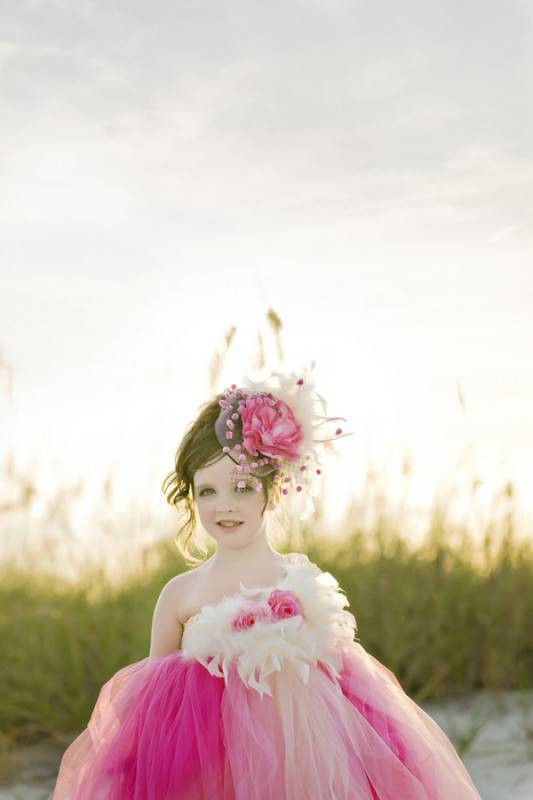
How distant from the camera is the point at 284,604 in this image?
7.51 feet

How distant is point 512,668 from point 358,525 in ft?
2.75

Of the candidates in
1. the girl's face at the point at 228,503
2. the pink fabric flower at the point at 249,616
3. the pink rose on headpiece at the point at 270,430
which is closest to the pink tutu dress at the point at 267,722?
the pink fabric flower at the point at 249,616

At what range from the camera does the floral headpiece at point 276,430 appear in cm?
241

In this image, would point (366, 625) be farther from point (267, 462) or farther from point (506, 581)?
point (267, 462)

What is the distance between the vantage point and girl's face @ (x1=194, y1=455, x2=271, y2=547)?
7.97ft

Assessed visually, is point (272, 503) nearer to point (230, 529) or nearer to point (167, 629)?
point (230, 529)

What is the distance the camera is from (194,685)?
226 cm

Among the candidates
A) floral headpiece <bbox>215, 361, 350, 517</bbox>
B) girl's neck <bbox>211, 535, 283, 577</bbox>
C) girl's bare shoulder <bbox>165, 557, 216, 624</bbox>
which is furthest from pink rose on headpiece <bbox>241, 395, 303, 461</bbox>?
girl's bare shoulder <bbox>165, 557, 216, 624</bbox>

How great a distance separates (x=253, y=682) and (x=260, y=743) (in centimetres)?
12

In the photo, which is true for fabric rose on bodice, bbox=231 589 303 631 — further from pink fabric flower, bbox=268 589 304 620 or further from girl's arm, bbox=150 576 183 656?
girl's arm, bbox=150 576 183 656

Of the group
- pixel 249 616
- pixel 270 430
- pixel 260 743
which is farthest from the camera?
pixel 270 430

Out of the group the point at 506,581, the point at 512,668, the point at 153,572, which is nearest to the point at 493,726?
the point at 512,668

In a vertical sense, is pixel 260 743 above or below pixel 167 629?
below

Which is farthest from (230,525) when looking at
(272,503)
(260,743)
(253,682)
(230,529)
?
(260,743)
